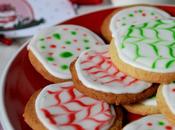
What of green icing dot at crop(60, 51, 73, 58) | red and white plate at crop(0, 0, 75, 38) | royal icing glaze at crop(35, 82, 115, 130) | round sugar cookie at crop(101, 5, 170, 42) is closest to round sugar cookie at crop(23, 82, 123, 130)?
royal icing glaze at crop(35, 82, 115, 130)

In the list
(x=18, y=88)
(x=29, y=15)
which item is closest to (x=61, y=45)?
(x=18, y=88)

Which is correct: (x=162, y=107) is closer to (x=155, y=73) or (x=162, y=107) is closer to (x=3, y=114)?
(x=155, y=73)

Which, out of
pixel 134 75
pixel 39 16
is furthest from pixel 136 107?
pixel 39 16

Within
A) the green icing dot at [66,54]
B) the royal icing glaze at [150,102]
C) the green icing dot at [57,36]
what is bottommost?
the royal icing glaze at [150,102]

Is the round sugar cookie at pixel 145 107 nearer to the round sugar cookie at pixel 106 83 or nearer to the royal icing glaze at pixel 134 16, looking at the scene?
the round sugar cookie at pixel 106 83

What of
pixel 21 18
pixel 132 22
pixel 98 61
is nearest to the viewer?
pixel 98 61

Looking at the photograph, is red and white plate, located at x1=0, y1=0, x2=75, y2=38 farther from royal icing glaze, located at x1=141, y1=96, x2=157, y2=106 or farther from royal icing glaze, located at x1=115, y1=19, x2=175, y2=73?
royal icing glaze, located at x1=141, y1=96, x2=157, y2=106

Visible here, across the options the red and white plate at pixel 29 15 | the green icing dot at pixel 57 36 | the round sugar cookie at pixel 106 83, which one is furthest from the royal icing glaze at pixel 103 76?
the red and white plate at pixel 29 15
